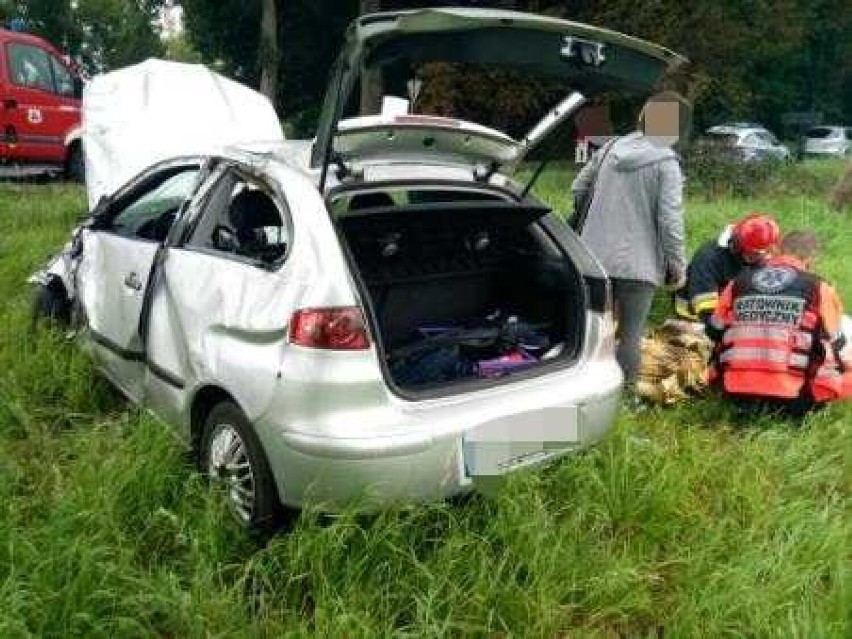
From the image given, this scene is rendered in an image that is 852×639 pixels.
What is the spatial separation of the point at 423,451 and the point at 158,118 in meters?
5.81

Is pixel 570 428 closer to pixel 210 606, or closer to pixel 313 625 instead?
pixel 313 625

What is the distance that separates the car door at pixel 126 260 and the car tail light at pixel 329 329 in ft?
3.97

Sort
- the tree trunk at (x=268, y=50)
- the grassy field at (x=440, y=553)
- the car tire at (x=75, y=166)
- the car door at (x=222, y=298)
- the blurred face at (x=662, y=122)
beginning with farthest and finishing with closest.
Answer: the tree trunk at (x=268, y=50) < the car tire at (x=75, y=166) < the blurred face at (x=662, y=122) < the car door at (x=222, y=298) < the grassy field at (x=440, y=553)

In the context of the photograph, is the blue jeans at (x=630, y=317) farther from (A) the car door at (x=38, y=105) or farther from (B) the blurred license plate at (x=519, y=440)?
(A) the car door at (x=38, y=105)

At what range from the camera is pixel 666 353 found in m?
5.42

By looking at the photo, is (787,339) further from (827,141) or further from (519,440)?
(827,141)

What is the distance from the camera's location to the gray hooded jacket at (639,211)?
15.1 feet

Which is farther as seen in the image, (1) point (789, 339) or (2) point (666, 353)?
(2) point (666, 353)

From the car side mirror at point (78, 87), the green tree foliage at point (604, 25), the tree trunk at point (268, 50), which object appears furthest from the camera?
the tree trunk at point (268, 50)

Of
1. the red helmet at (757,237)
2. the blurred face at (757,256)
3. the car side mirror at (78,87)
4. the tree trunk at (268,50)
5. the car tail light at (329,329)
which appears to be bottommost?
the blurred face at (757,256)

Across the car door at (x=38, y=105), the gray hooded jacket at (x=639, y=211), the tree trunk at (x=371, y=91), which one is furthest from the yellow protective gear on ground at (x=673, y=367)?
the tree trunk at (x=371, y=91)

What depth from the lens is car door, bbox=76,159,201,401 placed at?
407 cm

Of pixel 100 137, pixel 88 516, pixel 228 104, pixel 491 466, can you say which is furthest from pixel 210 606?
pixel 228 104

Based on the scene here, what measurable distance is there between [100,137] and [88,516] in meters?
5.31
